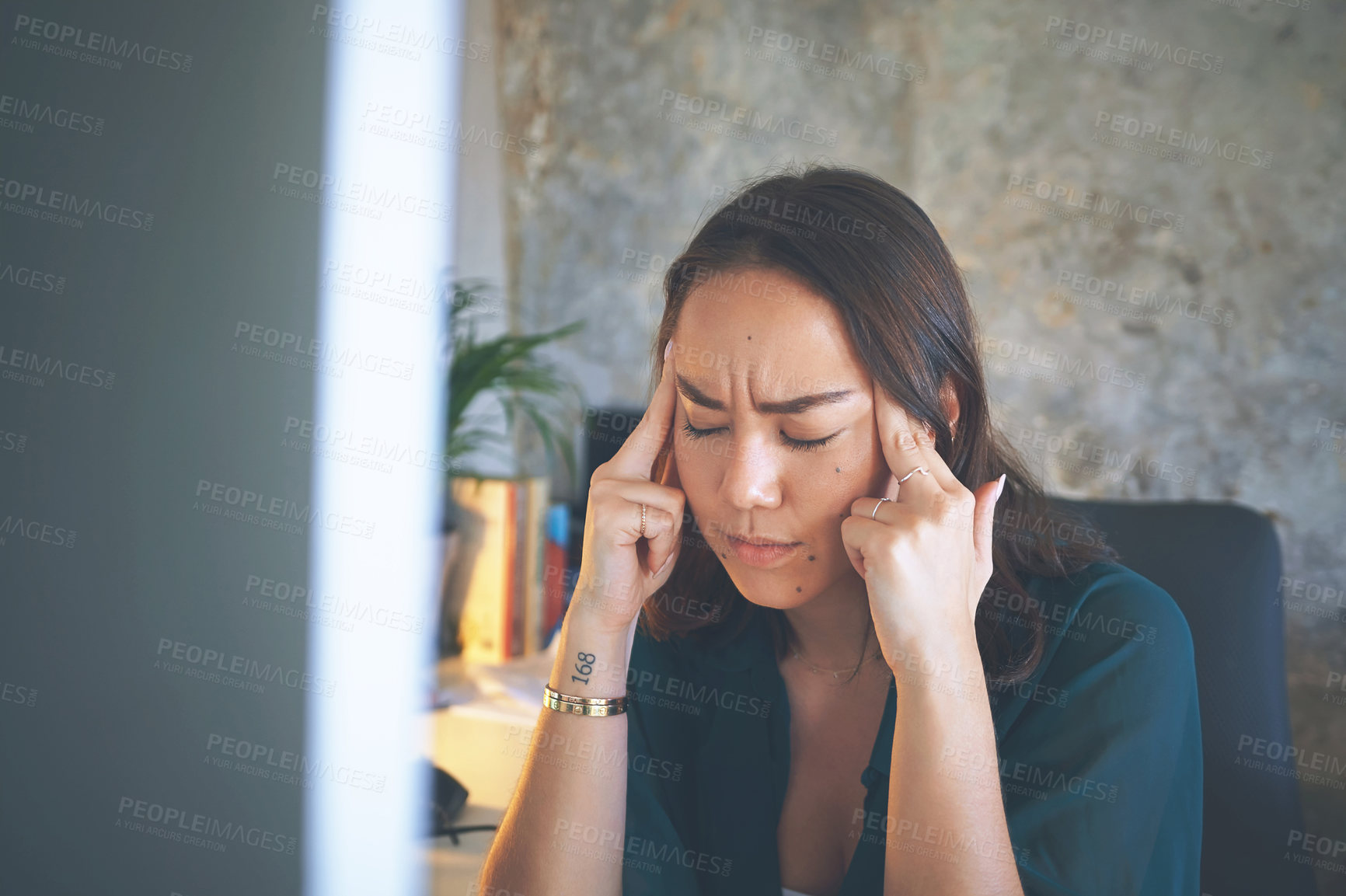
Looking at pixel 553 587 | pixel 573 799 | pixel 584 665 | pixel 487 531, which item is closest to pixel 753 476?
pixel 584 665

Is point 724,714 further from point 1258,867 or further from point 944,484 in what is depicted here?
point 1258,867

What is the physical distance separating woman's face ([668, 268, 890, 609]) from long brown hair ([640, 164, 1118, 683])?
3 cm

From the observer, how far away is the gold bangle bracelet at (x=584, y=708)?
39.3 inches

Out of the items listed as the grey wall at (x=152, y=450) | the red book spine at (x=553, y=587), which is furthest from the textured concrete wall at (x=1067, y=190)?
the grey wall at (x=152, y=450)

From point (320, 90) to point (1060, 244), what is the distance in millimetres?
1626

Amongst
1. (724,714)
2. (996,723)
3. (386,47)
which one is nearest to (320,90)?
(386,47)

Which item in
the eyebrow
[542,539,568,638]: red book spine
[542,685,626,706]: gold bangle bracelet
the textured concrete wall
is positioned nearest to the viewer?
the eyebrow

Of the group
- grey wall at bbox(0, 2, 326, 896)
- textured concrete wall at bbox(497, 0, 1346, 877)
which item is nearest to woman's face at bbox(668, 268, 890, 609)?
grey wall at bbox(0, 2, 326, 896)

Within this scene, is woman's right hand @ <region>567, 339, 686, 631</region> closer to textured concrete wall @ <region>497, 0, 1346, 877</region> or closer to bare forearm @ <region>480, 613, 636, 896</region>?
bare forearm @ <region>480, 613, 636, 896</region>

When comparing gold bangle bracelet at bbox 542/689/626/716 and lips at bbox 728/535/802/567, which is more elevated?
lips at bbox 728/535/802/567

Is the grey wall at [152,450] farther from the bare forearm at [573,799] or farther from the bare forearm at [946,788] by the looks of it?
the bare forearm at [946,788]

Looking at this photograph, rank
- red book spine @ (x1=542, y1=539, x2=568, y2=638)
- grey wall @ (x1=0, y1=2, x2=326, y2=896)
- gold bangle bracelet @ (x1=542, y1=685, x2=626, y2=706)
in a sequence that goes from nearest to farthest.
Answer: grey wall @ (x1=0, y1=2, x2=326, y2=896), gold bangle bracelet @ (x1=542, y1=685, x2=626, y2=706), red book spine @ (x1=542, y1=539, x2=568, y2=638)

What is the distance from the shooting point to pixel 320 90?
3.47ft

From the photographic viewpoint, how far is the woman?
0.84m
